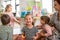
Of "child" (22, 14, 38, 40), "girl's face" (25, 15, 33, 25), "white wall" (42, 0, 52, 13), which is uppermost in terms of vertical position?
"white wall" (42, 0, 52, 13)

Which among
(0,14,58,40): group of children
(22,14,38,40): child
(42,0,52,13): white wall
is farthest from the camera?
(42,0,52,13): white wall

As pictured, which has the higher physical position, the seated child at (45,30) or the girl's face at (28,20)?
the girl's face at (28,20)

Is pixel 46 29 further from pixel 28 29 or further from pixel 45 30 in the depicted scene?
pixel 28 29

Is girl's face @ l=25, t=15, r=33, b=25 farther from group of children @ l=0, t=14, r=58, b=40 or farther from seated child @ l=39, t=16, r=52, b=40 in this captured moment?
seated child @ l=39, t=16, r=52, b=40

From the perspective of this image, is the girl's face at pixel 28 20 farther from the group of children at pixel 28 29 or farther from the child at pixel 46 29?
the child at pixel 46 29

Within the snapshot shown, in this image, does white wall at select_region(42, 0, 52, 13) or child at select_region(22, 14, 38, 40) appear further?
white wall at select_region(42, 0, 52, 13)

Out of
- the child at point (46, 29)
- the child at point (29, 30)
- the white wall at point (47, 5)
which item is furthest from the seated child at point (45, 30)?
the white wall at point (47, 5)

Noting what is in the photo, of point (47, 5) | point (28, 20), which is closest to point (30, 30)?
point (28, 20)

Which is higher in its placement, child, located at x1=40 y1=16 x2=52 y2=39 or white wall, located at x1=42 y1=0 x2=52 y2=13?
white wall, located at x1=42 y1=0 x2=52 y2=13

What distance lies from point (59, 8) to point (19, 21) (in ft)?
3.06

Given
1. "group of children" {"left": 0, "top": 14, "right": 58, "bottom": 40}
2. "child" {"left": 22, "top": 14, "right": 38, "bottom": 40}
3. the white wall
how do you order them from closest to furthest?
"group of children" {"left": 0, "top": 14, "right": 58, "bottom": 40} → "child" {"left": 22, "top": 14, "right": 38, "bottom": 40} → the white wall

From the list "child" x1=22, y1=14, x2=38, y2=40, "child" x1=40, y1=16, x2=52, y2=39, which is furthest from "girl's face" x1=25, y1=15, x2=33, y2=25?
"child" x1=40, y1=16, x2=52, y2=39

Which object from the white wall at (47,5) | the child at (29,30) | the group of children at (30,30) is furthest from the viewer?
the white wall at (47,5)

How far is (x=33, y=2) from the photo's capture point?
197 centimetres
